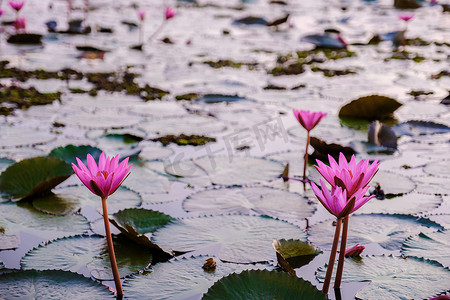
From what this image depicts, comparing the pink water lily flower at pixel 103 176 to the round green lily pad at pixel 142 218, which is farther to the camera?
Answer: the round green lily pad at pixel 142 218

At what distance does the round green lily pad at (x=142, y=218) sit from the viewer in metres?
1.62

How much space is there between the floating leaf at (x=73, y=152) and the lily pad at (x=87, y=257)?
63 centimetres

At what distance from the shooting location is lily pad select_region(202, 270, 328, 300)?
3.75 ft

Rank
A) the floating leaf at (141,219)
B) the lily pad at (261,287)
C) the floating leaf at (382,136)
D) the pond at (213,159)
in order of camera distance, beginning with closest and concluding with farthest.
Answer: the lily pad at (261,287)
the pond at (213,159)
the floating leaf at (141,219)
the floating leaf at (382,136)

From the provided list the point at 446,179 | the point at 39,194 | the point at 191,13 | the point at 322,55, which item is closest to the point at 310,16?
the point at 191,13

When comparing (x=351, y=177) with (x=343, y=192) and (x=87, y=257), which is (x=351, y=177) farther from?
(x=87, y=257)

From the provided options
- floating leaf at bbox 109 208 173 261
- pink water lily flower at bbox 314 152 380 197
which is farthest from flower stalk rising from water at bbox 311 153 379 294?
floating leaf at bbox 109 208 173 261

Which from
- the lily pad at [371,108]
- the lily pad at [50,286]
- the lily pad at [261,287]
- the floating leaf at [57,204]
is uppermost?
the lily pad at [371,108]

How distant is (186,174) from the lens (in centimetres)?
207

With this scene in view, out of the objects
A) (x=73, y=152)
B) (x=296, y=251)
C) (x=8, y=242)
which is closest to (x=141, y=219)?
(x=8, y=242)

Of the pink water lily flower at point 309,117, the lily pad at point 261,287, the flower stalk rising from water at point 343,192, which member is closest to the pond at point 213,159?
the lily pad at point 261,287

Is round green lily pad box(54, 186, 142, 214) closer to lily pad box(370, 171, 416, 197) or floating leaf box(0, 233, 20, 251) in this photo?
floating leaf box(0, 233, 20, 251)

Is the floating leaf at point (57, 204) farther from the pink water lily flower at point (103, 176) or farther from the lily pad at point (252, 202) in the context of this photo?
the pink water lily flower at point (103, 176)

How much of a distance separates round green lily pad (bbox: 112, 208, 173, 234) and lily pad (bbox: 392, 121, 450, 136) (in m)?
1.36
